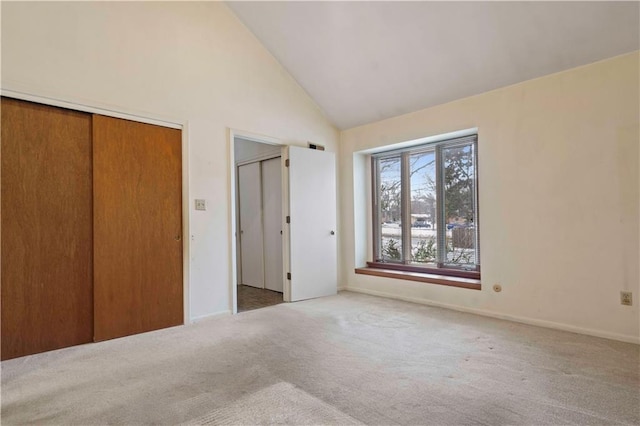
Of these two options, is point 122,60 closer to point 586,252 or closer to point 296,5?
point 296,5

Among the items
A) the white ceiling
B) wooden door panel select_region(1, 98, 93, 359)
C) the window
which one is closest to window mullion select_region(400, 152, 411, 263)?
the window

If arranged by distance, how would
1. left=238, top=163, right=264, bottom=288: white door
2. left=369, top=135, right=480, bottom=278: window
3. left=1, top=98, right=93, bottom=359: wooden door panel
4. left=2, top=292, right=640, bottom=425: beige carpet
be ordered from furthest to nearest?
left=238, top=163, right=264, bottom=288: white door → left=369, top=135, right=480, bottom=278: window → left=1, top=98, right=93, bottom=359: wooden door panel → left=2, top=292, right=640, bottom=425: beige carpet

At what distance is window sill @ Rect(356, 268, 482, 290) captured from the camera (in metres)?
3.84

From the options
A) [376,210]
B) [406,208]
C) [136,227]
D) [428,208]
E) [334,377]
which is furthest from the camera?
[376,210]

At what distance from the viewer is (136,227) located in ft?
10.4

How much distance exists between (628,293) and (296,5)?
390 cm

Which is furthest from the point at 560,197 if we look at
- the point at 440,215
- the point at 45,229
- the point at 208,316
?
the point at 45,229

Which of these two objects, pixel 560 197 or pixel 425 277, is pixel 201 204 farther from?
pixel 560 197

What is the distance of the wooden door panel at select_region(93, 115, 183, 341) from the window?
2772 millimetres

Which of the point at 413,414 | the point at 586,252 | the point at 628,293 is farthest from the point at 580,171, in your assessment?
the point at 413,414

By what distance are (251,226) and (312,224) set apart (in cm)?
132

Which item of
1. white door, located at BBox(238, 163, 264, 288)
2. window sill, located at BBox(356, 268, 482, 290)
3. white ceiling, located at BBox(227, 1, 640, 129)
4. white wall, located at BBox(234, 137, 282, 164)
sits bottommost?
window sill, located at BBox(356, 268, 482, 290)

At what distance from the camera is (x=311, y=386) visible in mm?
2121

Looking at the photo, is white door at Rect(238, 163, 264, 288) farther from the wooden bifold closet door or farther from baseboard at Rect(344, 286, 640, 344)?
the wooden bifold closet door
